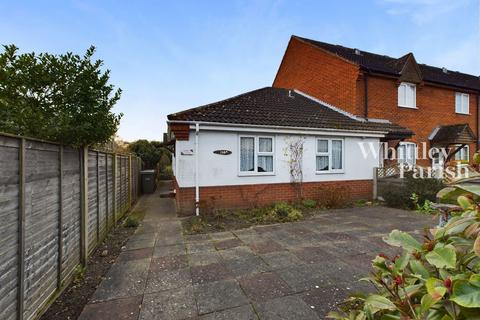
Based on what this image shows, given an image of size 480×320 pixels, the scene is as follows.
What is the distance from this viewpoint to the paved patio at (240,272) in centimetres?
298

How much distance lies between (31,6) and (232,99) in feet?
22.2

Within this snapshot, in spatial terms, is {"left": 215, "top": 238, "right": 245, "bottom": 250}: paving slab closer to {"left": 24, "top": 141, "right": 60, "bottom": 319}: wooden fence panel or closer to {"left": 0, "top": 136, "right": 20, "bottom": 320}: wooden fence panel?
{"left": 24, "top": 141, "right": 60, "bottom": 319}: wooden fence panel

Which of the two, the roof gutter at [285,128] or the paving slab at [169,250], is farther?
the roof gutter at [285,128]

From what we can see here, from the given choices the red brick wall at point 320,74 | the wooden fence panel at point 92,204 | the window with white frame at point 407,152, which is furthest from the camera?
the window with white frame at point 407,152

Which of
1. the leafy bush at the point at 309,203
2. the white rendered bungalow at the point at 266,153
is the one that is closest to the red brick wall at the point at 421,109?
A: the white rendered bungalow at the point at 266,153

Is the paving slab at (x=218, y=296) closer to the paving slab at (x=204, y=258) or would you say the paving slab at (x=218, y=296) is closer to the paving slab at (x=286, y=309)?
the paving slab at (x=286, y=309)

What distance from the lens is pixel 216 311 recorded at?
2.92 metres

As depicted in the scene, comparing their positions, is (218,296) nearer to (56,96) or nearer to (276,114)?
(56,96)

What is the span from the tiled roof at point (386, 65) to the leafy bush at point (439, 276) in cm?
Result: 1257

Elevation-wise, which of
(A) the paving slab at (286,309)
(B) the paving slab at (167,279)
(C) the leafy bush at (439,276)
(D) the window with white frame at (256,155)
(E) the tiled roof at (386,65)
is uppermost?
(E) the tiled roof at (386,65)

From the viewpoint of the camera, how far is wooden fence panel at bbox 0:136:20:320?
2.18 meters

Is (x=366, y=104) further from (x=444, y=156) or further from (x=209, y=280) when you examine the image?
(x=209, y=280)

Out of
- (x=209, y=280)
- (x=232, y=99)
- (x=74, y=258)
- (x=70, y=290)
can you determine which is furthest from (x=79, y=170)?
(x=232, y=99)

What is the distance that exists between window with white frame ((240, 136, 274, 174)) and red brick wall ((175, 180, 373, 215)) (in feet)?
1.98
